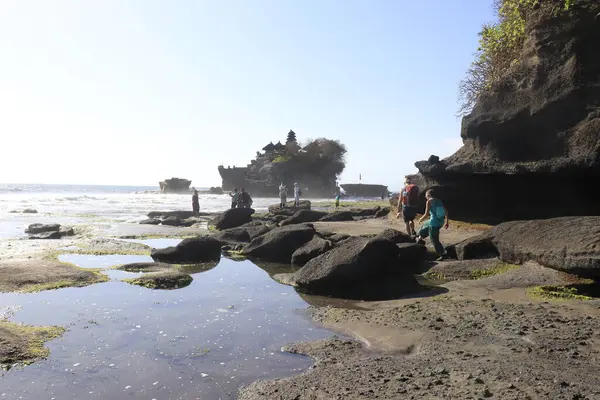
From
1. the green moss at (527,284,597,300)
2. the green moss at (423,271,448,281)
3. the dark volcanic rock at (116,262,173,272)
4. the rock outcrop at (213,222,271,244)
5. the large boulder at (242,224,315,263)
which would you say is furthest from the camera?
the rock outcrop at (213,222,271,244)

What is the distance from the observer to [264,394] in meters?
Answer: 4.14

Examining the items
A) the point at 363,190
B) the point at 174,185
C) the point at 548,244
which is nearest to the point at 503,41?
the point at 548,244

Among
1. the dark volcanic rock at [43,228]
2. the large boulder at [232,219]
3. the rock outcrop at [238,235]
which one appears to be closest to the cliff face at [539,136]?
the rock outcrop at [238,235]

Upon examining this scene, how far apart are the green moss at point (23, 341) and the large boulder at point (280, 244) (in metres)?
7.34

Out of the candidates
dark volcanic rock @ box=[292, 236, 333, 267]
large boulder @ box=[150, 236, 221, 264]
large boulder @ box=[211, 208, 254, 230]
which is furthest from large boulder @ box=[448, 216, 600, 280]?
large boulder @ box=[211, 208, 254, 230]

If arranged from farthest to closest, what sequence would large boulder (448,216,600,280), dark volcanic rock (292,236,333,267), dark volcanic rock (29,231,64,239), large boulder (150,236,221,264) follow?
dark volcanic rock (29,231,64,239)
large boulder (150,236,221,264)
dark volcanic rock (292,236,333,267)
large boulder (448,216,600,280)

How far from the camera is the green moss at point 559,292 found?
700 centimetres

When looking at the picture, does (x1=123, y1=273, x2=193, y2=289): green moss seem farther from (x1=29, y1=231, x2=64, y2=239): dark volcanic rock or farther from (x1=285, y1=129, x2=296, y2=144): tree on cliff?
(x1=285, y1=129, x2=296, y2=144): tree on cliff

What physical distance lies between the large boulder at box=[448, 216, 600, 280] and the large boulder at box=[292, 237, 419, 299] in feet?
7.75

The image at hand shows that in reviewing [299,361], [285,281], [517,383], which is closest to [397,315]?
[299,361]

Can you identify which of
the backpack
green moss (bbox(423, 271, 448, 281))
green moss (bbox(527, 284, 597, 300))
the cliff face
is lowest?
green moss (bbox(423, 271, 448, 281))

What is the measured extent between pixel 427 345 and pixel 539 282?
12.1ft

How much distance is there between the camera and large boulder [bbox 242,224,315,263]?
13.0 m

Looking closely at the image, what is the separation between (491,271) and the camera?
29.9ft
